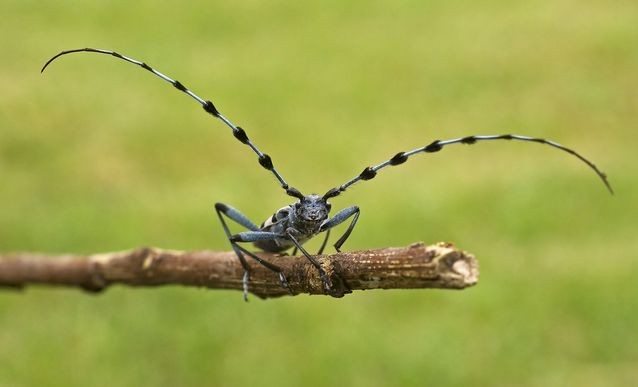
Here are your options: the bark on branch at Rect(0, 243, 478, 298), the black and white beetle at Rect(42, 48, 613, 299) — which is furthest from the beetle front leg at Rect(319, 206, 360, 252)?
the bark on branch at Rect(0, 243, 478, 298)

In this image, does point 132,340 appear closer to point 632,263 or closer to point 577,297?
point 577,297

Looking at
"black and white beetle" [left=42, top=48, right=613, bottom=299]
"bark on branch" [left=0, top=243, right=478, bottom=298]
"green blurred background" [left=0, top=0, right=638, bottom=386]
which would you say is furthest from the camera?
"green blurred background" [left=0, top=0, right=638, bottom=386]

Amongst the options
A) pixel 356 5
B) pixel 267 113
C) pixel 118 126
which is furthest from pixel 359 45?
pixel 118 126

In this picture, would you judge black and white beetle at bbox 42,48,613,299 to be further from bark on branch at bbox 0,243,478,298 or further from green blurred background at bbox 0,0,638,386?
green blurred background at bbox 0,0,638,386

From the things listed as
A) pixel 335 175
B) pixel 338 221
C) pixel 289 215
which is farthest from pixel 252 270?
pixel 335 175

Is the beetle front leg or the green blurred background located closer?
the beetle front leg

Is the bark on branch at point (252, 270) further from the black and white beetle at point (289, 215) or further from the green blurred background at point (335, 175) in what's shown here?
the green blurred background at point (335, 175)

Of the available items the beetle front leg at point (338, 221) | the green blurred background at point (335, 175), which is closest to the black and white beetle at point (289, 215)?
the beetle front leg at point (338, 221)

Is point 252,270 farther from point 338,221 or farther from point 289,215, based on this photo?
point 338,221
